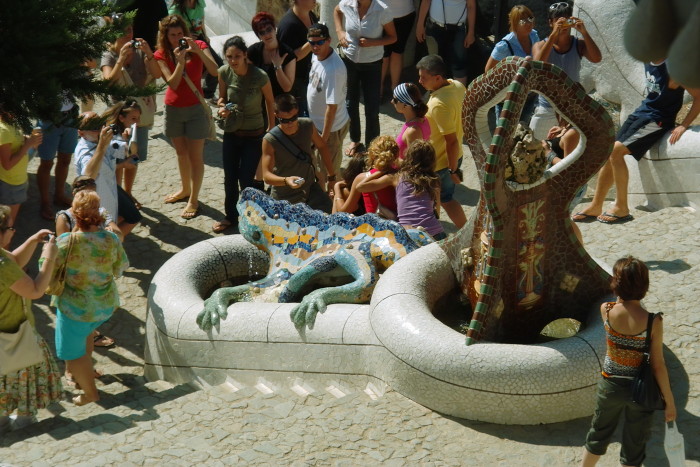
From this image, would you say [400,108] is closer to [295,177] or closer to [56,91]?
[295,177]

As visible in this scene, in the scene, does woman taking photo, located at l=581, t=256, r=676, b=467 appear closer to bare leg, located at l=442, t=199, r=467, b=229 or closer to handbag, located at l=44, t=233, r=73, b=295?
bare leg, located at l=442, t=199, r=467, b=229

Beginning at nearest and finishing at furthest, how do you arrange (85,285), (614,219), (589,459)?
(589,459) < (85,285) < (614,219)

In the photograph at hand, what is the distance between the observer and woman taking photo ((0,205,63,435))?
22.2ft

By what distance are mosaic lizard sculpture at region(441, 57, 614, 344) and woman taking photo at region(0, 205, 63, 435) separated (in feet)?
8.94

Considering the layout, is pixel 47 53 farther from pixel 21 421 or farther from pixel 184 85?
pixel 184 85

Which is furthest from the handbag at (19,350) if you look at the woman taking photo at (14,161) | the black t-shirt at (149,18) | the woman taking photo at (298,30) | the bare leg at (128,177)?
the black t-shirt at (149,18)

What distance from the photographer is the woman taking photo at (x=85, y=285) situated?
7.29 metres

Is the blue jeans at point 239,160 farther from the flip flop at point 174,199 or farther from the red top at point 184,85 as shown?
the flip flop at point 174,199

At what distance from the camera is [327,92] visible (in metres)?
9.86

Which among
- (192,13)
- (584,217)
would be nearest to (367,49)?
(192,13)

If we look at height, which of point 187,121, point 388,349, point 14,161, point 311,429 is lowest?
point 311,429

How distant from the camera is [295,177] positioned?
864cm

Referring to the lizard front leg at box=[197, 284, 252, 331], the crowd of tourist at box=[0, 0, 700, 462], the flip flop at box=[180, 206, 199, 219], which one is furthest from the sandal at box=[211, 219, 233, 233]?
the lizard front leg at box=[197, 284, 252, 331]

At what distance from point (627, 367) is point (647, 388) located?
144 millimetres
